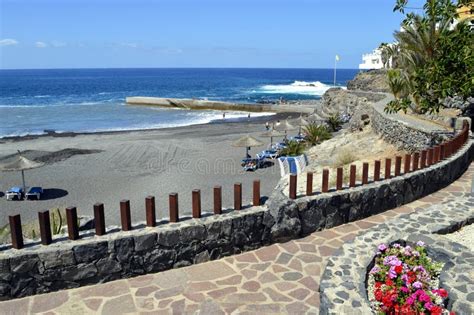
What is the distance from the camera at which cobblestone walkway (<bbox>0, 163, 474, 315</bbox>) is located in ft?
14.3

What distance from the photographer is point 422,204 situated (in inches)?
285

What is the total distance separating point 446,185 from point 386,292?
5.58m

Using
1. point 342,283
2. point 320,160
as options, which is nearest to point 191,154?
point 320,160

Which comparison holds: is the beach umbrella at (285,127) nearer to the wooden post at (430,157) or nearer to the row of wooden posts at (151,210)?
the wooden post at (430,157)

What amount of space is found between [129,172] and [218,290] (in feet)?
46.4

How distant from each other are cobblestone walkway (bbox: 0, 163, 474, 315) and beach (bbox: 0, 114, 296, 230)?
18.4 feet

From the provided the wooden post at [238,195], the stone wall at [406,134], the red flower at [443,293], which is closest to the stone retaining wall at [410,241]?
the red flower at [443,293]

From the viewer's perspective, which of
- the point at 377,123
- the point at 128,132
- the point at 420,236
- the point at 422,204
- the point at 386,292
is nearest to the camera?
the point at 386,292

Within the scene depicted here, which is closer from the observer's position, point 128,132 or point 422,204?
point 422,204

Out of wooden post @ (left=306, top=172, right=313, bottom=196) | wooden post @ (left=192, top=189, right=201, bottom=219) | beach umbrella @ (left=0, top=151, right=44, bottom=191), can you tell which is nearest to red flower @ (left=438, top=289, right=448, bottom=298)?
wooden post @ (left=306, top=172, right=313, bottom=196)

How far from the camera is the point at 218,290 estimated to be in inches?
186

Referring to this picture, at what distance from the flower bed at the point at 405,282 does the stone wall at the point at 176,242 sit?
155 centimetres

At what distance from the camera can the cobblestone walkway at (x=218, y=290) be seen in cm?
437

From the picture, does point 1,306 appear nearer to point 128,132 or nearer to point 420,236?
point 420,236
